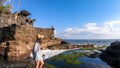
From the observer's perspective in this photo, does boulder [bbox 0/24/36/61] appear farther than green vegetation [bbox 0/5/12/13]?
No

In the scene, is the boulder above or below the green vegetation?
below

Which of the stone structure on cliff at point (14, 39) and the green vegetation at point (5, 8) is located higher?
the green vegetation at point (5, 8)

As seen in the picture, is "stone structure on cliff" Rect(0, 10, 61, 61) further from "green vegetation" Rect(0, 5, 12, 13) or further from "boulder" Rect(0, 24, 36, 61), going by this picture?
"green vegetation" Rect(0, 5, 12, 13)

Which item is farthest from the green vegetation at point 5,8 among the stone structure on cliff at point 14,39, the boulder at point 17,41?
the boulder at point 17,41

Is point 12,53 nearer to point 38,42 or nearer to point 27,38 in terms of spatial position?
point 27,38

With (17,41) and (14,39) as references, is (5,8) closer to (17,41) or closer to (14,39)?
→ (14,39)

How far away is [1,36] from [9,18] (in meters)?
8.87

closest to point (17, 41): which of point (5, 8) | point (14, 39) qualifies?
point (14, 39)

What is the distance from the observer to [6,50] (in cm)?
2817

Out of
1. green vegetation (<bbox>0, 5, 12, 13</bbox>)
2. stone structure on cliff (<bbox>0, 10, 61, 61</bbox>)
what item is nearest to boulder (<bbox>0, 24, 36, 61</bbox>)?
stone structure on cliff (<bbox>0, 10, 61, 61</bbox>)

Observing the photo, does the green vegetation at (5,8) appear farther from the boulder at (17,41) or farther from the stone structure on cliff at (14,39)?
the boulder at (17,41)

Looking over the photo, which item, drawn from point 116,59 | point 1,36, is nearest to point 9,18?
point 1,36

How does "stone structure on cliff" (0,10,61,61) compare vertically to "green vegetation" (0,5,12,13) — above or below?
below

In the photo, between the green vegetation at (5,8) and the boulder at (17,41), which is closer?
the boulder at (17,41)
